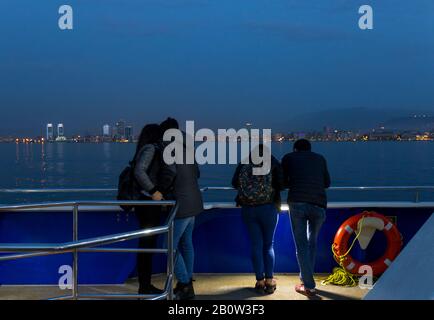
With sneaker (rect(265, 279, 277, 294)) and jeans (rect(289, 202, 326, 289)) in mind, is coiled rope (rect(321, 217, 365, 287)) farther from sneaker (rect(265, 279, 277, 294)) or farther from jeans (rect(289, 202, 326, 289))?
sneaker (rect(265, 279, 277, 294))

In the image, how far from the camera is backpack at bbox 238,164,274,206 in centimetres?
468

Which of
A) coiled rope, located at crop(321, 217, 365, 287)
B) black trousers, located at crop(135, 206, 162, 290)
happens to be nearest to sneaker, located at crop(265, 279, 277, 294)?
coiled rope, located at crop(321, 217, 365, 287)

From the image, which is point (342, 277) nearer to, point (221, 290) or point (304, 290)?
point (304, 290)

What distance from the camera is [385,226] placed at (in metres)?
5.41

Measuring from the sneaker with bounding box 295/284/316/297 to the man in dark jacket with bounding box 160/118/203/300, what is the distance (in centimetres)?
103

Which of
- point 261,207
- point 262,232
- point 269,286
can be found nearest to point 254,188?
point 261,207

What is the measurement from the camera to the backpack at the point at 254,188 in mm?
4684

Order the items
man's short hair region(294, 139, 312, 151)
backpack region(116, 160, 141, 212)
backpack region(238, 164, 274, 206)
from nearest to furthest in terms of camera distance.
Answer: backpack region(116, 160, 141, 212) → backpack region(238, 164, 274, 206) → man's short hair region(294, 139, 312, 151)

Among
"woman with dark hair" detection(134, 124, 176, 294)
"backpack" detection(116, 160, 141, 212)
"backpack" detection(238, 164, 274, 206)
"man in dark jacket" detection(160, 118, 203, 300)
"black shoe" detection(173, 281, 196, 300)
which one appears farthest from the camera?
"backpack" detection(238, 164, 274, 206)

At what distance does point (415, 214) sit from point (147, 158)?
3145mm

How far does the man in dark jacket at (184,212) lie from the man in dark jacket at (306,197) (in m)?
0.89

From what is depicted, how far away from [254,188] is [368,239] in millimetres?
1577

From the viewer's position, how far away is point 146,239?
4.29 m
